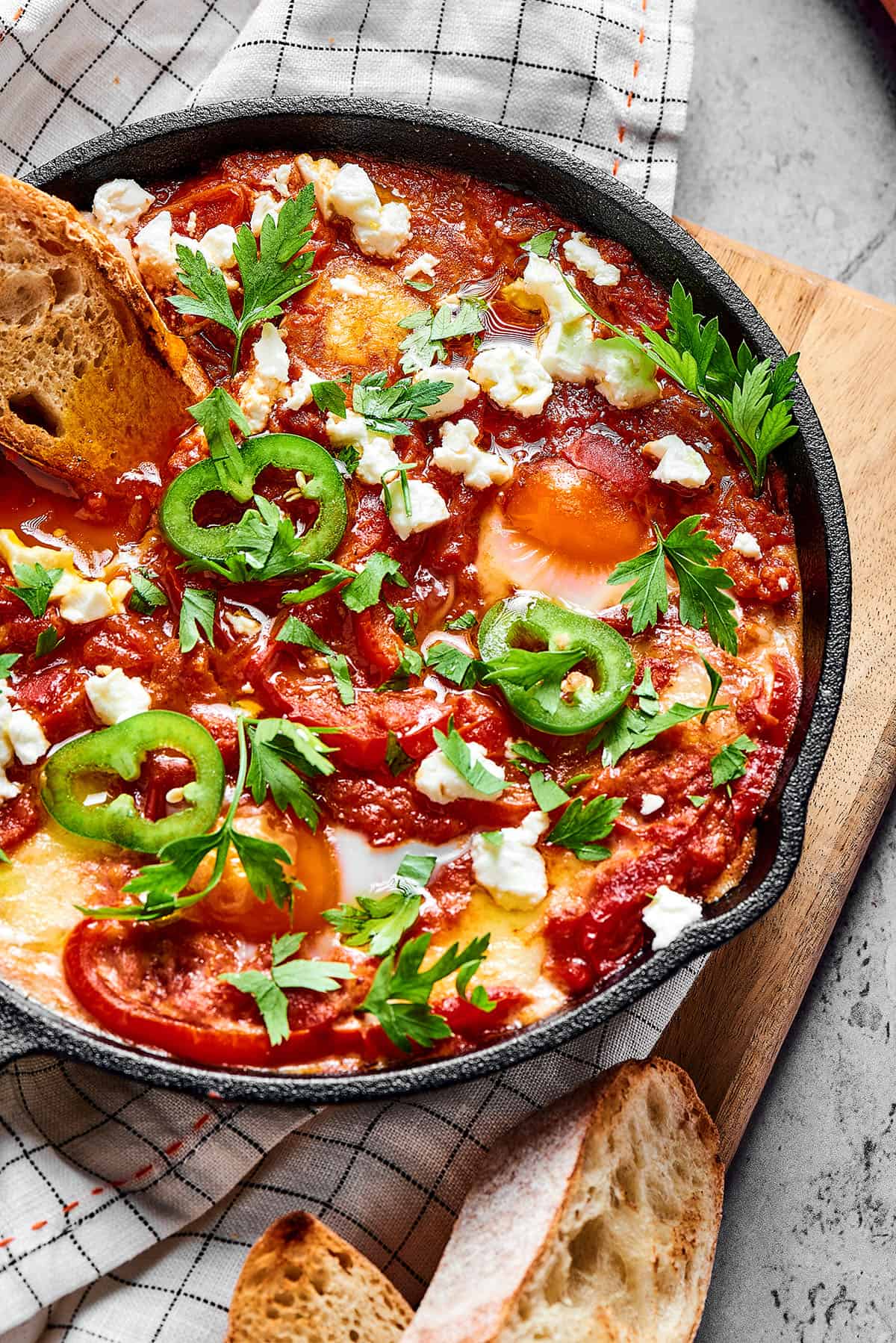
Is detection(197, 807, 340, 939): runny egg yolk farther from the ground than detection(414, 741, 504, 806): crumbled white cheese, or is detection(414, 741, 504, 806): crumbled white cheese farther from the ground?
detection(414, 741, 504, 806): crumbled white cheese

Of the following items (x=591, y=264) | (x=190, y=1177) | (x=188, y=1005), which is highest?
(x=591, y=264)

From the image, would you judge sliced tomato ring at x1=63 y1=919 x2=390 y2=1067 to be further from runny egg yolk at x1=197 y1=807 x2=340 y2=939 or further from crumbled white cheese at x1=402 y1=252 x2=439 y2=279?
crumbled white cheese at x1=402 y1=252 x2=439 y2=279

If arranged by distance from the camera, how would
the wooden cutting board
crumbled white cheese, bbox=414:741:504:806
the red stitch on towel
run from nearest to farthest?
crumbled white cheese, bbox=414:741:504:806
the wooden cutting board
the red stitch on towel

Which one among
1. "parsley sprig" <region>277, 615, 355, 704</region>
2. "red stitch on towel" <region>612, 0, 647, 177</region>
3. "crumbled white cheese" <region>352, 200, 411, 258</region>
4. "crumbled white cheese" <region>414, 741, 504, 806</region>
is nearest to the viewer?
"crumbled white cheese" <region>414, 741, 504, 806</region>

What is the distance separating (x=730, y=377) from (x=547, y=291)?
568 mm

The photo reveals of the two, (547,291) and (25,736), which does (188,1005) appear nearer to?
(25,736)

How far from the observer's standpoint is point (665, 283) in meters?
3.62

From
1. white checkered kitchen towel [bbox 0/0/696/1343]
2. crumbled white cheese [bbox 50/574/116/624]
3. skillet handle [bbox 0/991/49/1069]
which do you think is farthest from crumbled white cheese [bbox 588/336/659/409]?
skillet handle [bbox 0/991/49/1069]

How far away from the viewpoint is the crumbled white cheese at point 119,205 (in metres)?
3.54

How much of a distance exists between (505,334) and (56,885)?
195cm

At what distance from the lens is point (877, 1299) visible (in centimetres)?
361

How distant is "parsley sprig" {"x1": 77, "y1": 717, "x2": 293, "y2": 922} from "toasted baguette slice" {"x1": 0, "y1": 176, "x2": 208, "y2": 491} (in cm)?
108

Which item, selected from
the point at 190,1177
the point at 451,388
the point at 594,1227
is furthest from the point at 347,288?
the point at 594,1227

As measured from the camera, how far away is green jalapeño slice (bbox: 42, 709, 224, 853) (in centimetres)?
300
